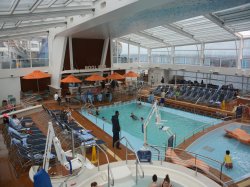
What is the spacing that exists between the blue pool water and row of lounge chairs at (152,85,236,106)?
481 centimetres

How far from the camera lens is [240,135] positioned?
9.64 m

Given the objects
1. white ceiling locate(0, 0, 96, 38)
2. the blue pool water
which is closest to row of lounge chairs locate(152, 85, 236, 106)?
the blue pool water

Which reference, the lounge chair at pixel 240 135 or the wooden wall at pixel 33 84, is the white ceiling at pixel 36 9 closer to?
the wooden wall at pixel 33 84

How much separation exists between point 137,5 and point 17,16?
12.8 feet

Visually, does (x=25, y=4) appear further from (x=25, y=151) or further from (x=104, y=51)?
(x=104, y=51)

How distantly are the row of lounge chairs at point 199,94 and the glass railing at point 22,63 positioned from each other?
9106mm

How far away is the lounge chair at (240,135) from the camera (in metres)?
9.36

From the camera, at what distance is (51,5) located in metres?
8.18

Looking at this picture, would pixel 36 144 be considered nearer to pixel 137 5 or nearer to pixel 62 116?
pixel 62 116

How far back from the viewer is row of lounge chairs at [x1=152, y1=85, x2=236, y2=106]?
1505 cm

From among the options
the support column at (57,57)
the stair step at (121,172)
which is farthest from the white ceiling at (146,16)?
the stair step at (121,172)

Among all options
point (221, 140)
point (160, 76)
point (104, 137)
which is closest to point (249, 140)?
point (221, 140)

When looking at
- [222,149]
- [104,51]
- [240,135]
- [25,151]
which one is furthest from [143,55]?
[25,151]

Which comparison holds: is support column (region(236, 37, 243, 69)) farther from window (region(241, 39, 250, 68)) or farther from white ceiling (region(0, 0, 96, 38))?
white ceiling (region(0, 0, 96, 38))
